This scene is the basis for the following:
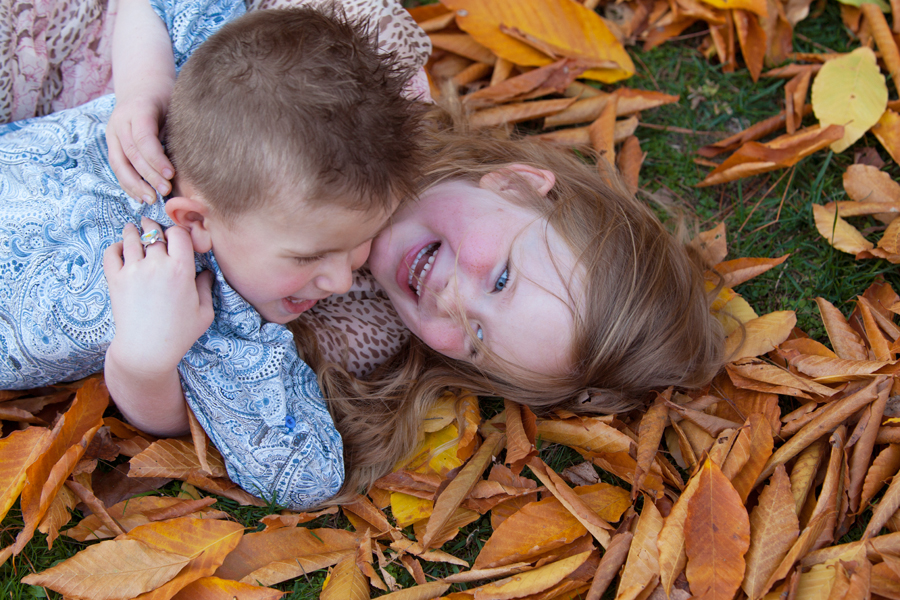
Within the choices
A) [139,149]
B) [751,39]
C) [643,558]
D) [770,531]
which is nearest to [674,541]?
[643,558]

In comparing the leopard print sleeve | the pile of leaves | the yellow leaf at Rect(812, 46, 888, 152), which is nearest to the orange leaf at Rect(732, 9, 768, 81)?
the yellow leaf at Rect(812, 46, 888, 152)

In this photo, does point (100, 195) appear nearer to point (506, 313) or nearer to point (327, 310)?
point (327, 310)

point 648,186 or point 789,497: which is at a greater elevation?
point 648,186

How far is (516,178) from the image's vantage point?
224 centimetres

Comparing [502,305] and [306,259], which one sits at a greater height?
[306,259]

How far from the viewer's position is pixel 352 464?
225cm

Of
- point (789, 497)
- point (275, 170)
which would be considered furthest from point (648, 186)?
point (275, 170)

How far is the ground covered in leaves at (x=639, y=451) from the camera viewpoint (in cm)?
185

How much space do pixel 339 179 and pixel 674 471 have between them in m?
1.34

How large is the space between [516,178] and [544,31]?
1015mm

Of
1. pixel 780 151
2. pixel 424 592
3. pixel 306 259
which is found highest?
pixel 306 259

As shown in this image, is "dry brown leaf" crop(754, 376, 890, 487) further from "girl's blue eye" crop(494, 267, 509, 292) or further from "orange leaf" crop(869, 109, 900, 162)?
"orange leaf" crop(869, 109, 900, 162)

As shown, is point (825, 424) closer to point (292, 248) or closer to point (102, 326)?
point (292, 248)

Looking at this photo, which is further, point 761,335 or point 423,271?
point 761,335
